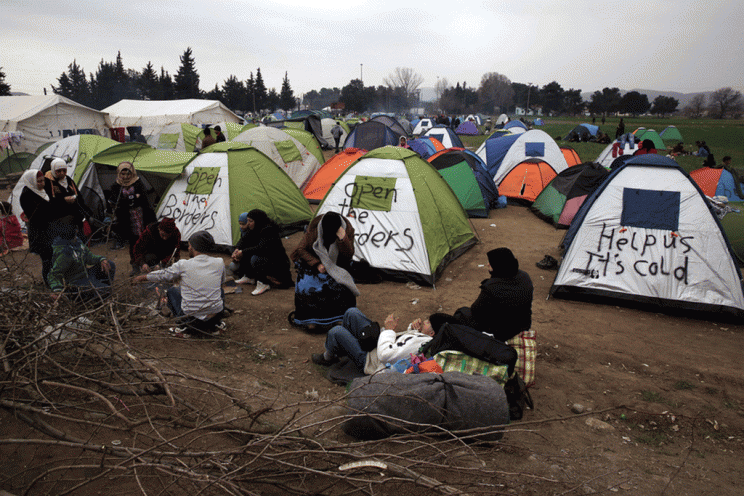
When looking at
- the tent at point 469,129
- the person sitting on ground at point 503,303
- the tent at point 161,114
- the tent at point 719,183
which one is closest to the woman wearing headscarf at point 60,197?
the person sitting on ground at point 503,303

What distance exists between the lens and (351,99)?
228 feet

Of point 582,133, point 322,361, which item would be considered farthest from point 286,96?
point 322,361

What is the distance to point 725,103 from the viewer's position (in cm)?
7256

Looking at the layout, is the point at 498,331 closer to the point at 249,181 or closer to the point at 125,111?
the point at 249,181

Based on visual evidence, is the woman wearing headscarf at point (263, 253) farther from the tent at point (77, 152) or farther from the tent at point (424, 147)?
the tent at point (424, 147)

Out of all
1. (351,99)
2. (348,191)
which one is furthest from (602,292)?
(351,99)

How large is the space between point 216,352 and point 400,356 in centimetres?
202

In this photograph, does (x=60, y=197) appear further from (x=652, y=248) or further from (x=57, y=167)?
(x=652, y=248)

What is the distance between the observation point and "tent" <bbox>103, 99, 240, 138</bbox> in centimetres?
2088

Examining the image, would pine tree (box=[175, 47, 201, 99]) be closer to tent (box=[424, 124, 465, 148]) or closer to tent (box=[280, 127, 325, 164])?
tent (box=[424, 124, 465, 148])

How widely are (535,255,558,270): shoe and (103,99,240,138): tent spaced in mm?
18091

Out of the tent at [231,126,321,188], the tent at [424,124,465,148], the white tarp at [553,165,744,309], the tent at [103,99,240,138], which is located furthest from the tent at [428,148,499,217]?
the tent at [103,99,240,138]

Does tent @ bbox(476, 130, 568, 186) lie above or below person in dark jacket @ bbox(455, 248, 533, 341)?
above

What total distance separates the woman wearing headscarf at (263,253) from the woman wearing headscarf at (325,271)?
1462mm
